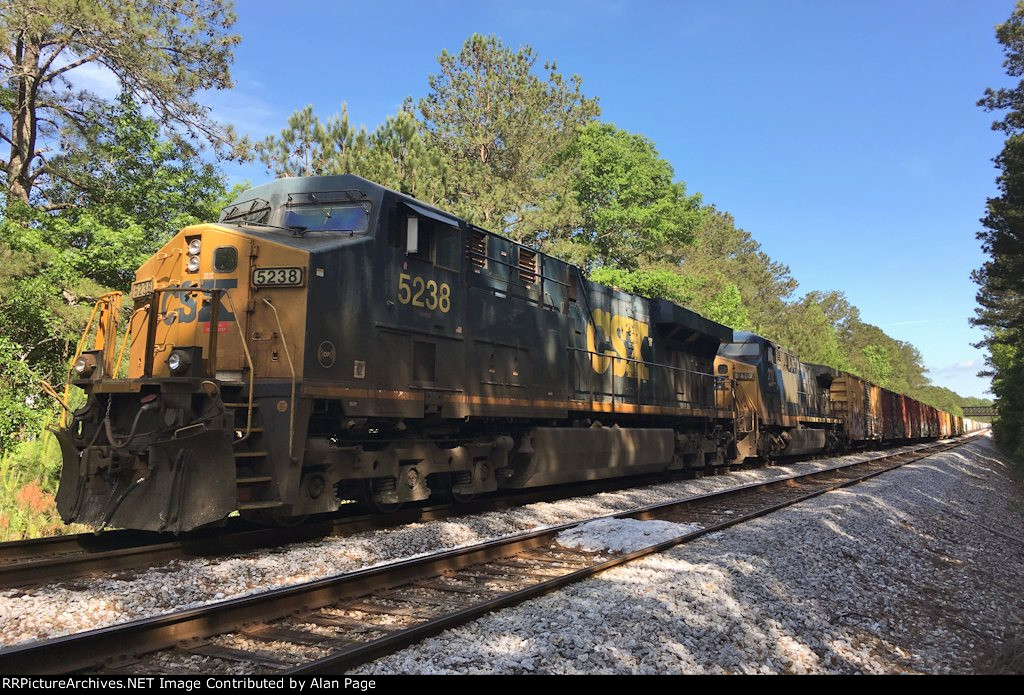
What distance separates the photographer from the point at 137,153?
15.9m

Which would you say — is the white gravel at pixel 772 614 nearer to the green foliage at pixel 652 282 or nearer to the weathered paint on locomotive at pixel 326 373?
the weathered paint on locomotive at pixel 326 373

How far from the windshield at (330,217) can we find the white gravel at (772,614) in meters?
4.34

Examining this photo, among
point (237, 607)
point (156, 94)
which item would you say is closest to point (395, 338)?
Answer: point (237, 607)

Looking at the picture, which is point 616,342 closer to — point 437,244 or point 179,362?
point 437,244

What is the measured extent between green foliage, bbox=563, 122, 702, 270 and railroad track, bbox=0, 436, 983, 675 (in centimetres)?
2337

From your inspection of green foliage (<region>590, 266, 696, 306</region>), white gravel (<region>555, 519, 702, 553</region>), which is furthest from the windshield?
green foliage (<region>590, 266, 696, 306</region>)

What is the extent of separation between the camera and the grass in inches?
306

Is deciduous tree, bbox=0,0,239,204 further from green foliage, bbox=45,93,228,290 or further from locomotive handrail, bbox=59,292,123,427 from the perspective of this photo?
locomotive handrail, bbox=59,292,123,427

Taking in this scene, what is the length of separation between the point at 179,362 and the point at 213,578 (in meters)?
1.89

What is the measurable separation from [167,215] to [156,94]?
2.81 metres

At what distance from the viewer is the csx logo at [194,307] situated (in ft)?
21.0

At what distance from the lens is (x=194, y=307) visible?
644 centimetres

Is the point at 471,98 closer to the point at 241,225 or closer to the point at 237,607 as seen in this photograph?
the point at 241,225

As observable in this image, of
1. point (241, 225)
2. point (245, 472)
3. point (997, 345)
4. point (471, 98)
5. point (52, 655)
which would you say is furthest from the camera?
point (997, 345)
